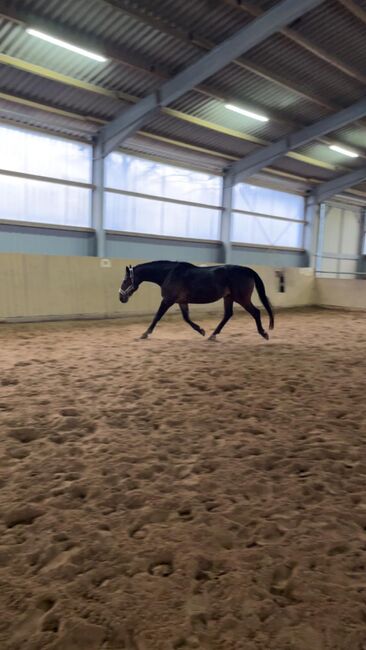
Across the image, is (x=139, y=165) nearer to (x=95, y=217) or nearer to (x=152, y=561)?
(x=95, y=217)

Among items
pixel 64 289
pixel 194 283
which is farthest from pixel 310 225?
pixel 194 283

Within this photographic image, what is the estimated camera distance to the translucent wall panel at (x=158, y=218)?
42.9 feet

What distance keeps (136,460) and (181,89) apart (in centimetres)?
1004

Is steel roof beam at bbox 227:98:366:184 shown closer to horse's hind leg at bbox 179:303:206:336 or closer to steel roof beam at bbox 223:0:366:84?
steel roof beam at bbox 223:0:366:84

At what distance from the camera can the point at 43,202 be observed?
11.6 meters

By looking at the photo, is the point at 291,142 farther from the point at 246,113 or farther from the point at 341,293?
the point at 341,293

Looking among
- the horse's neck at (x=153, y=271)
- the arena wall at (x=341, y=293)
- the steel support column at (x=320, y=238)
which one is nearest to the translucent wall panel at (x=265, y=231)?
the steel support column at (x=320, y=238)

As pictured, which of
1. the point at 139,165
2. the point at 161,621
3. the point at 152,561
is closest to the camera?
the point at 161,621

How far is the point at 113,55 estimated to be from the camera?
960 cm

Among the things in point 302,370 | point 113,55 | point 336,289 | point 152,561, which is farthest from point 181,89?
point 152,561

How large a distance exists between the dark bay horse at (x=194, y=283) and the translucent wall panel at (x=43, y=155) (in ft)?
17.5

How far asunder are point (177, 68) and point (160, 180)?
12.6 feet

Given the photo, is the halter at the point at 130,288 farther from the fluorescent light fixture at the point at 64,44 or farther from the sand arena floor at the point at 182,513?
the fluorescent light fixture at the point at 64,44

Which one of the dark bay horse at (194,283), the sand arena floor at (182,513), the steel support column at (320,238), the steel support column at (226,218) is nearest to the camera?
the sand arena floor at (182,513)
